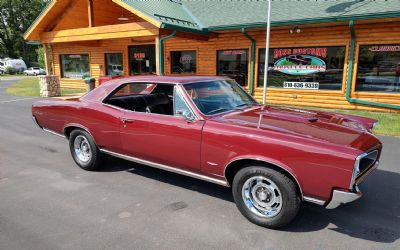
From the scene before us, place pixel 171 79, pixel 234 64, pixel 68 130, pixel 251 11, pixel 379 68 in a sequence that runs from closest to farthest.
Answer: pixel 171 79 < pixel 68 130 < pixel 379 68 < pixel 251 11 < pixel 234 64

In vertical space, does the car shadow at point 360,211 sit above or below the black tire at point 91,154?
below

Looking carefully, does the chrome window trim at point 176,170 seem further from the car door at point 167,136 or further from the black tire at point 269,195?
the black tire at point 269,195

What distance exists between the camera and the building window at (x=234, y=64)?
43.3ft

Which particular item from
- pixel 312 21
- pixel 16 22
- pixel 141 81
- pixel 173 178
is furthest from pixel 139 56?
pixel 16 22

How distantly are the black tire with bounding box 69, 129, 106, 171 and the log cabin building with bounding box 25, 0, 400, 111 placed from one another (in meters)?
6.75

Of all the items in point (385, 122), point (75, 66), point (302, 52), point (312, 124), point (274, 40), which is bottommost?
point (385, 122)

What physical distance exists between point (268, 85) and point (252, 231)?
33.8 feet

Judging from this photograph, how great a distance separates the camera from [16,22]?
196 feet

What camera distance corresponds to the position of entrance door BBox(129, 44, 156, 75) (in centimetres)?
1597

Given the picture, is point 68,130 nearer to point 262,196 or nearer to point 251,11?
point 262,196

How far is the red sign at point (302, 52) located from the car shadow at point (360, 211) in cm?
755

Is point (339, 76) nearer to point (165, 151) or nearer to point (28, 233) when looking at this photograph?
point (165, 151)

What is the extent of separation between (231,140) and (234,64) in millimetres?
10568

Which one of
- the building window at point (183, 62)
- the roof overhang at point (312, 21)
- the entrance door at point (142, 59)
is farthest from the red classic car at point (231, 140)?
the entrance door at point (142, 59)
